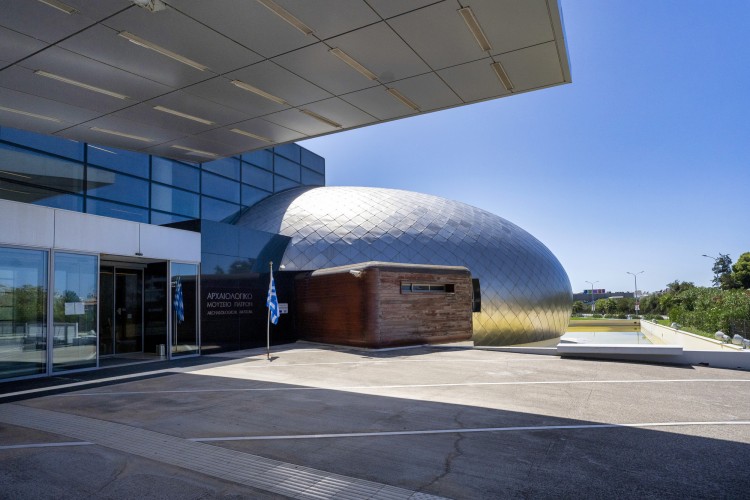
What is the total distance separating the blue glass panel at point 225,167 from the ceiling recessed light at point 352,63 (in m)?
18.1

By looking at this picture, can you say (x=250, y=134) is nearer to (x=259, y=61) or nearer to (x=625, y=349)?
(x=259, y=61)

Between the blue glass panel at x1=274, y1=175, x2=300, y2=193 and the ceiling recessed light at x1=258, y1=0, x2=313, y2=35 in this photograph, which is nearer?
the ceiling recessed light at x1=258, y1=0, x2=313, y2=35

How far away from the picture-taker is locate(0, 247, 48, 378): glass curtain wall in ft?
39.2

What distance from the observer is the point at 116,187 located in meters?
19.5

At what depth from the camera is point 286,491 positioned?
486 cm

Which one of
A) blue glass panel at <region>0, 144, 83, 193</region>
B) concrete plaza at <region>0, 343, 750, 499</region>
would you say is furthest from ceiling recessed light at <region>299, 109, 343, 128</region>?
blue glass panel at <region>0, 144, 83, 193</region>

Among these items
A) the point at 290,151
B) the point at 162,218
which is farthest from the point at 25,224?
the point at 290,151

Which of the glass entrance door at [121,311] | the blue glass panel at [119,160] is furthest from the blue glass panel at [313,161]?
the glass entrance door at [121,311]

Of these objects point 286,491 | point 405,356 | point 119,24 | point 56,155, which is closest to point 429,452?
point 286,491

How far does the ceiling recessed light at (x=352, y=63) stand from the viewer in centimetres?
791

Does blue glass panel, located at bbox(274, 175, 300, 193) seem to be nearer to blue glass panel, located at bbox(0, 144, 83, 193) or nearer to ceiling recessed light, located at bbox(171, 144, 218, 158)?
blue glass panel, located at bbox(0, 144, 83, 193)

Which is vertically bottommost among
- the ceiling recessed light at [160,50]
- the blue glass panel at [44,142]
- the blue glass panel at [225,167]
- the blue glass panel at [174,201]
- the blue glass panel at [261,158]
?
the ceiling recessed light at [160,50]

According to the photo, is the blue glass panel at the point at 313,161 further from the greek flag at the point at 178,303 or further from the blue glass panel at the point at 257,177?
the greek flag at the point at 178,303

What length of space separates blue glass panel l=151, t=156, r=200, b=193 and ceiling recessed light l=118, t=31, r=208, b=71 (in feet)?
48.1
